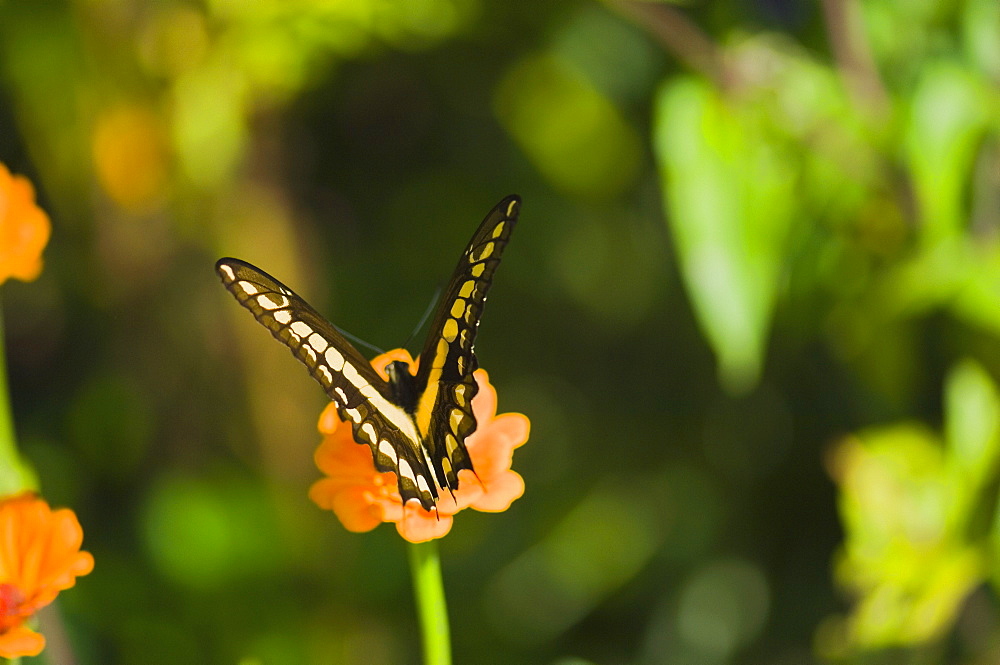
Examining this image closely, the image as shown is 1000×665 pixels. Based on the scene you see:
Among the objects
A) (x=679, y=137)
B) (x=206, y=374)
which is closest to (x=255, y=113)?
(x=206, y=374)

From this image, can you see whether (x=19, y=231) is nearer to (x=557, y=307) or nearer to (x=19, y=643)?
(x=19, y=643)

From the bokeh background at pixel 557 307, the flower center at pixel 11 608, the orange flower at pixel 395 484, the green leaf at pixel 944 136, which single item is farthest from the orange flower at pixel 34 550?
the green leaf at pixel 944 136

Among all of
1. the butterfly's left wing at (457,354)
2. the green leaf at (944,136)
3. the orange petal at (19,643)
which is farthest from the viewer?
the green leaf at (944,136)

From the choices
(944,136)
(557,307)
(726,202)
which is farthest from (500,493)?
(557,307)

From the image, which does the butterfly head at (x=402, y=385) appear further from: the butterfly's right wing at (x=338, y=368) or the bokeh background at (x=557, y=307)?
the bokeh background at (x=557, y=307)

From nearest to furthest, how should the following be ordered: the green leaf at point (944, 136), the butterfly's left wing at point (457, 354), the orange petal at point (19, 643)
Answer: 1. the orange petal at point (19, 643)
2. the butterfly's left wing at point (457, 354)
3. the green leaf at point (944, 136)
